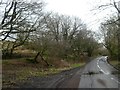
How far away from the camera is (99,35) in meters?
107

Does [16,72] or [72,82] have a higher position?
[16,72]

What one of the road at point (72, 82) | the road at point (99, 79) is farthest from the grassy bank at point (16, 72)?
the road at point (99, 79)

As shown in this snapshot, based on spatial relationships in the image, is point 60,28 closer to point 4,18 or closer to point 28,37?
point 28,37

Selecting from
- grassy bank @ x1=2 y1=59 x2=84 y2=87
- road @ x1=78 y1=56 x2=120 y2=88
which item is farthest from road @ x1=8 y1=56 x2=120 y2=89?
grassy bank @ x1=2 y1=59 x2=84 y2=87

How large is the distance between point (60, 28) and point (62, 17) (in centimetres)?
638

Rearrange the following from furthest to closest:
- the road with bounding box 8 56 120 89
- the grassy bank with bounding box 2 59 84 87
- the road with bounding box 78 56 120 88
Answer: the grassy bank with bounding box 2 59 84 87, the road with bounding box 78 56 120 88, the road with bounding box 8 56 120 89

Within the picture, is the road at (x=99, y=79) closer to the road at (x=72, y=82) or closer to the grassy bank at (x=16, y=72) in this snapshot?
the road at (x=72, y=82)

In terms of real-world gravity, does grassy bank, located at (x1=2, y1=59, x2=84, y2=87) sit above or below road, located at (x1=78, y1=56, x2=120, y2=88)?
above

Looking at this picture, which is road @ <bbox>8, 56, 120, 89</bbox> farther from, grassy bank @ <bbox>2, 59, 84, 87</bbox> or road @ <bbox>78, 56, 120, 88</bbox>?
grassy bank @ <bbox>2, 59, 84, 87</bbox>

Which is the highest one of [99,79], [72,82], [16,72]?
[16,72]

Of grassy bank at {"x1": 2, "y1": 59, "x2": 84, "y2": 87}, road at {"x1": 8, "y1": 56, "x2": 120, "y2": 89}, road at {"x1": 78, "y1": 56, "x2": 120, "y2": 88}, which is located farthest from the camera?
grassy bank at {"x1": 2, "y1": 59, "x2": 84, "y2": 87}

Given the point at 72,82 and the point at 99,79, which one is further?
the point at 99,79

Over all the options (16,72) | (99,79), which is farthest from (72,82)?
(16,72)

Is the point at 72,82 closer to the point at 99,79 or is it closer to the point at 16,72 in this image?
the point at 99,79
